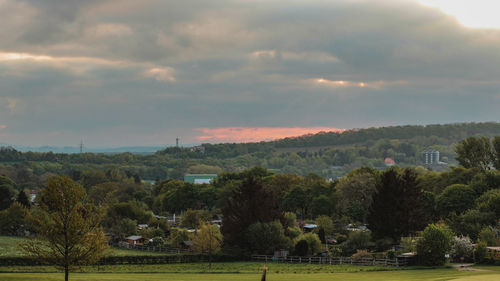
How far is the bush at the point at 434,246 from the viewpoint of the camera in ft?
165

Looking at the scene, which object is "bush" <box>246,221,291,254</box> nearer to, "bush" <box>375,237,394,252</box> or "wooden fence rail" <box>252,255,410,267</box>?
"wooden fence rail" <box>252,255,410,267</box>

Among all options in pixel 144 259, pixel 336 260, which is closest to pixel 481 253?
pixel 336 260

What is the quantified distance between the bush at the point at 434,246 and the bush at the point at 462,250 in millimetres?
2003

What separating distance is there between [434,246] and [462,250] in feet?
14.3

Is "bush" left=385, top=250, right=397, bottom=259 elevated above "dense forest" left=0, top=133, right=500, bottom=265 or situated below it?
below

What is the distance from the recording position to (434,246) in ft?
166

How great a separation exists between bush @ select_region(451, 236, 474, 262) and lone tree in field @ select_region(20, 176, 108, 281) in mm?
34412

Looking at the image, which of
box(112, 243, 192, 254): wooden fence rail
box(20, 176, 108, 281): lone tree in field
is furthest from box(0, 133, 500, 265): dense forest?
box(112, 243, 192, 254): wooden fence rail

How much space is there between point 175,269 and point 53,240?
75.4ft

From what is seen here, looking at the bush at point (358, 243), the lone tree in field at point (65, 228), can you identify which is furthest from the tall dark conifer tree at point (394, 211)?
the lone tree in field at point (65, 228)

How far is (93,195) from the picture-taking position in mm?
141000

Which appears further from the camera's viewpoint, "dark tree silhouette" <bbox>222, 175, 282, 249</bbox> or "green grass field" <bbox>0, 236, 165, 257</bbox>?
"green grass field" <bbox>0, 236, 165, 257</bbox>

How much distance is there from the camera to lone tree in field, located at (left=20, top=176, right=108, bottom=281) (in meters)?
32.5

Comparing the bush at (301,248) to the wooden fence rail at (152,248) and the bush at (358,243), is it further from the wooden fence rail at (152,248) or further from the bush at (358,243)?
the wooden fence rail at (152,248)
